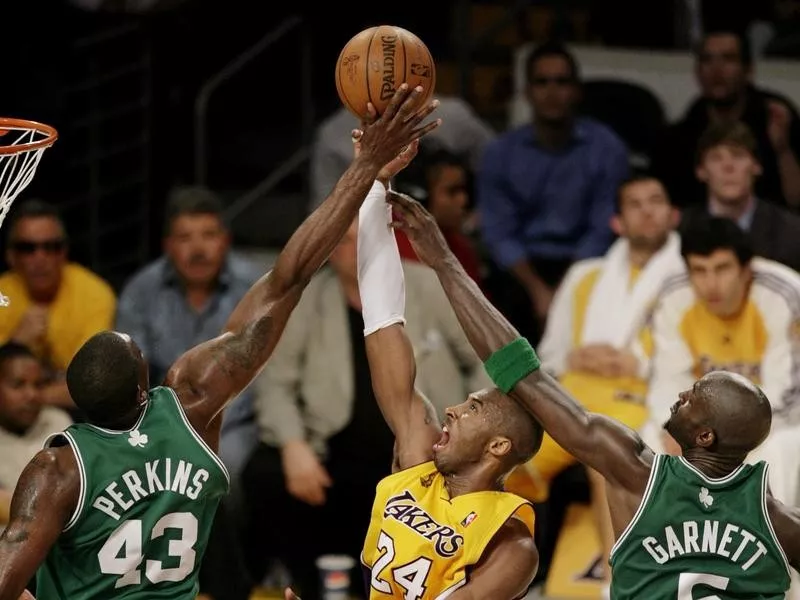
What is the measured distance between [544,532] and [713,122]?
2294 millimetres

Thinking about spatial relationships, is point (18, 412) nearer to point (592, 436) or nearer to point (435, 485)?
point (435, 485)

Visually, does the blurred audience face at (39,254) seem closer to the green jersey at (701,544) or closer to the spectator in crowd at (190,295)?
the spectator in crowd at (190,295)

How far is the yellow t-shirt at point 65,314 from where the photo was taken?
7.20 meters

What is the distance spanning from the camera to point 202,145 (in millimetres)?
8844

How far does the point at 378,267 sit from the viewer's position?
4566 millimetres

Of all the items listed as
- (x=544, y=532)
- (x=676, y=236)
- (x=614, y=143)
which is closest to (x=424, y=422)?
(x=544, y=532)

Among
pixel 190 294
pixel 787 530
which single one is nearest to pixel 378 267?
pixel 787 530

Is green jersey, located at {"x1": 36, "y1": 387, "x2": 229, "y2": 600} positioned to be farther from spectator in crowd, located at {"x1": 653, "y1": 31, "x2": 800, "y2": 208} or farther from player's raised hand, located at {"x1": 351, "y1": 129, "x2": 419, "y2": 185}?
spectator in crowd, located at {"x1": 653, "y1": 31, "x2": 800, "y2": 208}

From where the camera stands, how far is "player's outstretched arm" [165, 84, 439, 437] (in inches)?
173

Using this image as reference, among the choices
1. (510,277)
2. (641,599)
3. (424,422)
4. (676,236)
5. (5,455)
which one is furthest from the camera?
(510,277)

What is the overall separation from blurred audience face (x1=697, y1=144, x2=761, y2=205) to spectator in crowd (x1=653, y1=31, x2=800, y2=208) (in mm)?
544

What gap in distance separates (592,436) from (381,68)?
1.18 m

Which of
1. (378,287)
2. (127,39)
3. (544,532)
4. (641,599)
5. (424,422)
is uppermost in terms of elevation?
(127,39)

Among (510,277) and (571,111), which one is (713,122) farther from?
(510,277)
